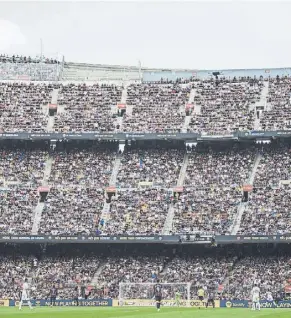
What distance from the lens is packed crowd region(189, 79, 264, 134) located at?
85.3 m

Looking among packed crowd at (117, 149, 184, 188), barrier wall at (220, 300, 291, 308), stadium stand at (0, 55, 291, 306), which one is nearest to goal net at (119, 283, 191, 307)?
stadium stand at (0, 55, 291, 306)

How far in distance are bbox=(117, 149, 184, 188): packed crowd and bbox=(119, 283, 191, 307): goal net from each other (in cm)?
1327

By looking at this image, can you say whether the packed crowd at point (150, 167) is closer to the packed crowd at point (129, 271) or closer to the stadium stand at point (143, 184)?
the stadium stand at point (143, 184)

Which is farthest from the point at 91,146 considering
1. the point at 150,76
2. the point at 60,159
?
the point at 150,76

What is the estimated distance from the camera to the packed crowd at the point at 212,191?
256ft

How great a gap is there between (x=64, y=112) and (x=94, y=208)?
13020mm

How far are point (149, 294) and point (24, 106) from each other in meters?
27.9

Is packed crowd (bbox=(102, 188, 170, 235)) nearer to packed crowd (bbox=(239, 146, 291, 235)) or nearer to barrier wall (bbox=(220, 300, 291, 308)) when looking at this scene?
packed crowd (bbox=(239, 146, 291, 235))

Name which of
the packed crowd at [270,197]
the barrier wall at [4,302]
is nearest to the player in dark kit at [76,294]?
Result: the barrier wall at [4,302]

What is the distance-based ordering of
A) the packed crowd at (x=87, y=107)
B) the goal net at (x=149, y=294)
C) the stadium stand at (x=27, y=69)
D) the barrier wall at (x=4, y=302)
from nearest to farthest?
the goal net at (x=149, y=294)
the barrier wall at (x=4, y=302)
the packed crowd at (x=87, y=107)
the stadium stand at (x=27, y=69)

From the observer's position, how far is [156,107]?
293 ft

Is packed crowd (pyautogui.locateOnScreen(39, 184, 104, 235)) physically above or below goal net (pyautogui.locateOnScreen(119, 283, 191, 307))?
above

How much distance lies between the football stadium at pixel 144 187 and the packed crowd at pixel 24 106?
0.53 feet

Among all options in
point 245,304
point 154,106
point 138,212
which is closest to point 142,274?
point 138,212
